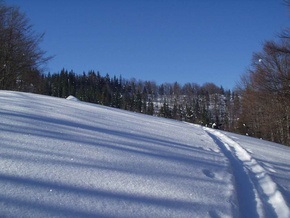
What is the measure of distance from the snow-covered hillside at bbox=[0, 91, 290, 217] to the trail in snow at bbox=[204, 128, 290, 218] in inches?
0.5

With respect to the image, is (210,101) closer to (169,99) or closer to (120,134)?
(169,99)

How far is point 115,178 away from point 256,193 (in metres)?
2.44

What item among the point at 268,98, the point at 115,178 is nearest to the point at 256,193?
the point at 115,178

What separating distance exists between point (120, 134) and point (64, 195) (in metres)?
3.39

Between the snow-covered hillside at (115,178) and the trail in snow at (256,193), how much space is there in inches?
0.5

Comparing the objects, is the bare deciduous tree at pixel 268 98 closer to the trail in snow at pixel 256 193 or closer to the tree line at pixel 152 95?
the trail in snow at pixel 256 193

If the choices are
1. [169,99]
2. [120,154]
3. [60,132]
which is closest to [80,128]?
[60,132]

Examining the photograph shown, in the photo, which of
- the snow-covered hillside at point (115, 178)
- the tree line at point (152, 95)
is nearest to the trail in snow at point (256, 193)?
the snow-covered hillside at point (115, 178)

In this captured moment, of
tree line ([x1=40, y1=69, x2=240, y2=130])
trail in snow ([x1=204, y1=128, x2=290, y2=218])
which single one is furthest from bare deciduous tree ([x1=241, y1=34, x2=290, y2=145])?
tree line ([x1=40, y1=69, x2=240, y2=130])

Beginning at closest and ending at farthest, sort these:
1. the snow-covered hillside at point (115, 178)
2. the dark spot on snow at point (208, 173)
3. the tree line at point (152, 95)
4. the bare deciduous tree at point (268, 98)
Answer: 1. the snow-covered hillside at point (115, 178)
2. the dark spot on snow at point (208, 173)
3. the bare deciduous tree at point (268, 98)
4. the tree line at point (152, 95)

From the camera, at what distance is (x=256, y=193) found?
4.37 meters

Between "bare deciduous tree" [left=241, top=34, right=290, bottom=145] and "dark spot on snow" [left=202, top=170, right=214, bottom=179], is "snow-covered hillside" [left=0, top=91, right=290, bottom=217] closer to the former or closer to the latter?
"dark spot on snow" [left=202, top=170, right=214, bottom=179]

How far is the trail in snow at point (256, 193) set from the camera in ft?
11.9

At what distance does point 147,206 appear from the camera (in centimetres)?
301
